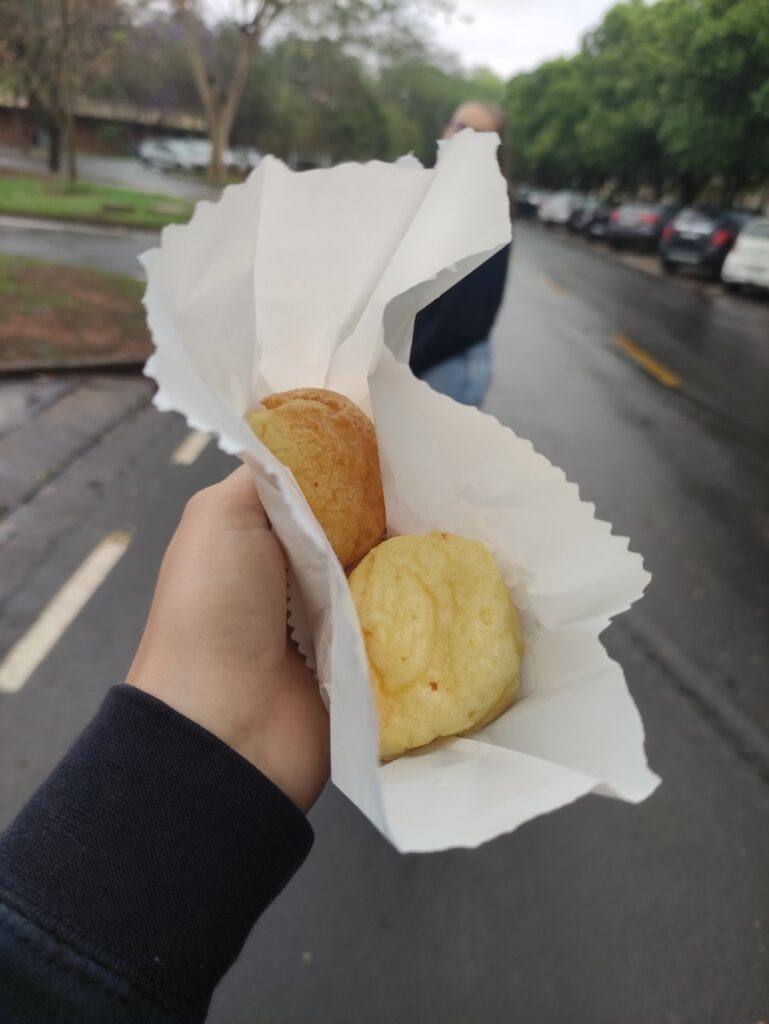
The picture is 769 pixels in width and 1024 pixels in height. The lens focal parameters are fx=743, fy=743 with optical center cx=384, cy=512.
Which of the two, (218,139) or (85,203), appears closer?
(85,203)

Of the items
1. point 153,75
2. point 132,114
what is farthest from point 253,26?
point 132,114

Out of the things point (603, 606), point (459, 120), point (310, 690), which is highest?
point (459, 120)

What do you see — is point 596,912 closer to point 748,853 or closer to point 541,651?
point 748,853

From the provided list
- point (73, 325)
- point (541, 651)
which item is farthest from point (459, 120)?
point (73, 325)

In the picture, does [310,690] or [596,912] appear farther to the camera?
[596,912]

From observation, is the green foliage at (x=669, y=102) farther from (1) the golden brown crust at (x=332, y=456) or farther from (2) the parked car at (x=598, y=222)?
(1) the golden brown crust at (x=332, y=456)

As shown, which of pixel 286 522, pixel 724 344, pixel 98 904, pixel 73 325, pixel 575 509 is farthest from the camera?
pixel 724 344

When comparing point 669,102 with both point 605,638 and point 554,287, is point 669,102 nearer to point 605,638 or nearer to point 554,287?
point 554,287

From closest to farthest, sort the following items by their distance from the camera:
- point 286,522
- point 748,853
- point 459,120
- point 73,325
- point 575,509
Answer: point 286,522 < point 575,509 < point 748,853 < point 459,120 < point 73,325
